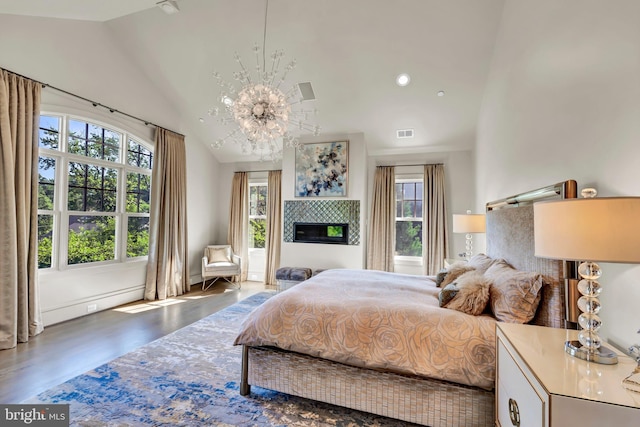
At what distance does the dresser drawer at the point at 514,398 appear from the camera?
3.21 ft

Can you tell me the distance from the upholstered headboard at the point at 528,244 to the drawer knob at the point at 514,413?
24.7 inches

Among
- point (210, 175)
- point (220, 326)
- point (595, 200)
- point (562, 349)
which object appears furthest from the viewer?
point (210, 175)

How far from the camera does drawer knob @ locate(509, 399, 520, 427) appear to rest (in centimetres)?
114

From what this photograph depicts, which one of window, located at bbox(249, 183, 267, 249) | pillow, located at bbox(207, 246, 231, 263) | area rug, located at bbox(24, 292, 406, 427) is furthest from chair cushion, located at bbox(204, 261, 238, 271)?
area rug, located at bbox(24, 292, 406, 427)

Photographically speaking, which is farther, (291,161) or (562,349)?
(291,161)

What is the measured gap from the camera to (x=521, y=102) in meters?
2.39

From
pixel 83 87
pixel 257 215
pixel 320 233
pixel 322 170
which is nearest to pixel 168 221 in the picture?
pixel 257 215

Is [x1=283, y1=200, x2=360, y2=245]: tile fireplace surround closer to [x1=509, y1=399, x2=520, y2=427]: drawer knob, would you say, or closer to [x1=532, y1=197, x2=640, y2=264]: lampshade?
[x1=509, y1=399, x2=520, y2=427]: drawer knob

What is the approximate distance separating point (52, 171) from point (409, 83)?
4.81 meters

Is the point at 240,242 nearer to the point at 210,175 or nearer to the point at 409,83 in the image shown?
the point at 210,175

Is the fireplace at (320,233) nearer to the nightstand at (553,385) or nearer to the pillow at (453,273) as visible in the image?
the pillow at (453,273)

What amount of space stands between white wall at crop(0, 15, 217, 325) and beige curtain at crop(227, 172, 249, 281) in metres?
1.70

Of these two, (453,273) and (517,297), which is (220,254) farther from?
(517,297)

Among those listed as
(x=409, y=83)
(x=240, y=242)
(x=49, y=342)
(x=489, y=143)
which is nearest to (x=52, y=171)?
(x=49, y=342)
